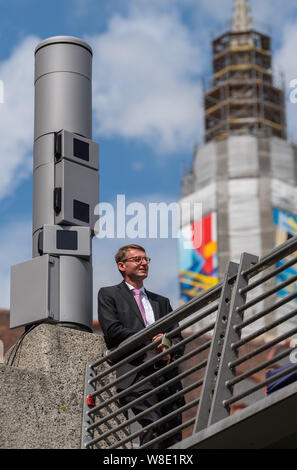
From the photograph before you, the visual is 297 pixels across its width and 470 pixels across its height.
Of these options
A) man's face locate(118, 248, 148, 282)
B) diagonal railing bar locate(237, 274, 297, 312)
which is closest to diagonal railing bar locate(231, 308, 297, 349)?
diagonal railing bar locate(237, 274, 297, 312)

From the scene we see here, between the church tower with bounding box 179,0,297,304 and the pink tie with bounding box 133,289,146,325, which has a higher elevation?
the church tower with bounding box 179,0,297,304

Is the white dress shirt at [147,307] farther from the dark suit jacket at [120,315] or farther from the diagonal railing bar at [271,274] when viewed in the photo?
the diagonal railing bar at [271,274]

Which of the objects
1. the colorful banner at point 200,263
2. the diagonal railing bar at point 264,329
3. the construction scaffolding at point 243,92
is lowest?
the diagonal railing bar at point 264,329

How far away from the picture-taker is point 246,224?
255 feet

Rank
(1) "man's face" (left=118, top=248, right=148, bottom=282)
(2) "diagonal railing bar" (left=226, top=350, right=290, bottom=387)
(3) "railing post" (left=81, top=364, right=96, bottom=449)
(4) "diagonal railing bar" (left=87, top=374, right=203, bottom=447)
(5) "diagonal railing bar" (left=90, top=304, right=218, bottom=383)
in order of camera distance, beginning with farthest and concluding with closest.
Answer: (1) "man's face" (left=118, top=248, right=148, bottom=282) → (3) "railing post" (left=81, top=364, right=96, bottom=449) → (5) "diagonal railing bar" (left=90, top=304, right=218, bottom=383) → (4) "diagonal railing bar" (left=87, top=374, right=203, bottom=447) → (2) "diagonal railing bar" (left=226, top=350, right=290, bottom=387)

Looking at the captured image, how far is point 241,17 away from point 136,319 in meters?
89.6

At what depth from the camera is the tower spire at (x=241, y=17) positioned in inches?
3698

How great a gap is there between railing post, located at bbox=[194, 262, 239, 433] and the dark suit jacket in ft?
3.12

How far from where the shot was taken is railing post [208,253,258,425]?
6.46 meters

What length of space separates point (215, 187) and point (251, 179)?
2638mm

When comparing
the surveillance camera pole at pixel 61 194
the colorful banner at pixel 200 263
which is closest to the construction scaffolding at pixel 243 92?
the colorful banner at pixel 200 263

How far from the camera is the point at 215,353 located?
6.89 m

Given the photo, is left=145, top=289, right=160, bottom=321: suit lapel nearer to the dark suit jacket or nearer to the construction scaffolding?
the dark suit jacket

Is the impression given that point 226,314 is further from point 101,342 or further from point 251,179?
point 251,179
